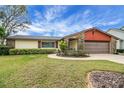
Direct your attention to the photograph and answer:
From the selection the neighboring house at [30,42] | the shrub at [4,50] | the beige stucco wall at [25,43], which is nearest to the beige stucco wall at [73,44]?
the neighboring house at [30,42]

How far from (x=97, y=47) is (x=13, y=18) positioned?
1479 centimetres

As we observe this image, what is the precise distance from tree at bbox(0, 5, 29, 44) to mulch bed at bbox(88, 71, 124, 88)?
20.2m

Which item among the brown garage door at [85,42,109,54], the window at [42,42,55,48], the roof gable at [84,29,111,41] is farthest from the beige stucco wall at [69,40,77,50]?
the window at [42,42,55,48]

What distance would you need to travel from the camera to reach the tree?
25.3 metres

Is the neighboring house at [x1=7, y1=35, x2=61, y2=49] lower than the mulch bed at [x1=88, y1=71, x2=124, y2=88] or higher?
higher

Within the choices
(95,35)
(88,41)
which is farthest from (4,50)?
(95,35)

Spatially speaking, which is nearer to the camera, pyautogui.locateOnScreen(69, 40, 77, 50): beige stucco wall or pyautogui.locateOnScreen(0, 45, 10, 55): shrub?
pyautogui.locateOnScreen(0, 45, 10, 55): shrub

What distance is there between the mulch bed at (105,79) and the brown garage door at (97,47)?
41.3 feet

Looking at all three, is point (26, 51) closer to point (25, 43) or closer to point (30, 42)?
point (25, 43)

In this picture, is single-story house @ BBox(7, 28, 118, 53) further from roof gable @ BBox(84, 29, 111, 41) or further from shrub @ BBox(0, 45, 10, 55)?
shrub @ BBox(0, 45, 10, 55)

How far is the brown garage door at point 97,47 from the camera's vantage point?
20.6 metres
